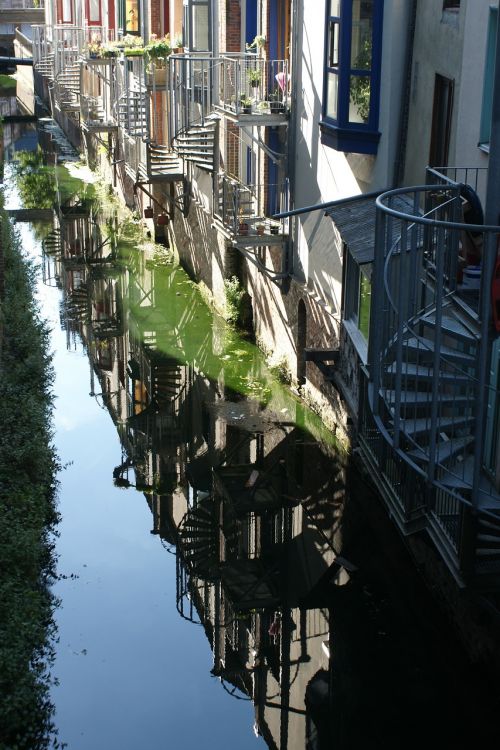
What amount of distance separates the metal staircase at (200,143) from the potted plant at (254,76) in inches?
65.1

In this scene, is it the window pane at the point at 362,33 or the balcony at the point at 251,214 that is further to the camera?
the balcony at the point at 251,214

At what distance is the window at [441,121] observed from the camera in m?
13.9

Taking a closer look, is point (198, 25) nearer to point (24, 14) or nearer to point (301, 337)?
point (301, 337)

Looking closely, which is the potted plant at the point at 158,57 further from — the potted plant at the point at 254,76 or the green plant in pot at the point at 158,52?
the potted plant at the point at 254,76

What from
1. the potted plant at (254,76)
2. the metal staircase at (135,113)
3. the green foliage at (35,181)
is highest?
the potted plant at (254,76)

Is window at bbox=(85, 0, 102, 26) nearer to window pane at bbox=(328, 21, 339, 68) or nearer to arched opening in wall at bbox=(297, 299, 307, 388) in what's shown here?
arched opening in wall at bbox=(297, 299, 307, 388)

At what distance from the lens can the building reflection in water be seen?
500 inches

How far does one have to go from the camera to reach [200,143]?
22453 mm

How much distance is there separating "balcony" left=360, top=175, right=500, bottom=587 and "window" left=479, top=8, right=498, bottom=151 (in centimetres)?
117

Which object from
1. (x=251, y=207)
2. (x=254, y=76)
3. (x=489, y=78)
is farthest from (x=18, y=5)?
(x=489, y=78)

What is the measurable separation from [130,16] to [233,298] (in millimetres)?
12348

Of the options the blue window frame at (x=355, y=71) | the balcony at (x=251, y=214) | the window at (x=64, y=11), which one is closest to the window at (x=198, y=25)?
the balcony at (x=251, y=214)

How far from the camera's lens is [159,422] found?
20000 millimetres

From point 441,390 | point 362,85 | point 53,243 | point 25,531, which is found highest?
point 362,85
